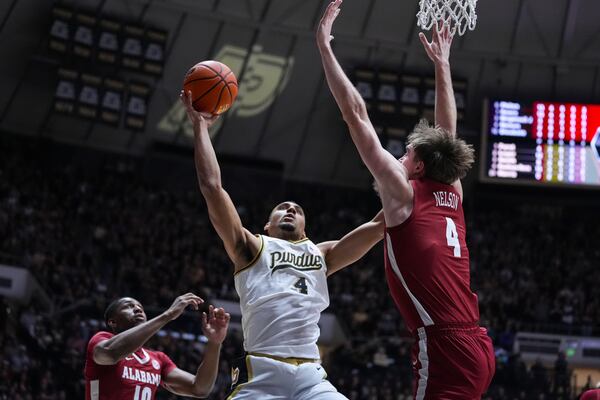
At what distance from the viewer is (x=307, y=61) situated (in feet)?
84.0

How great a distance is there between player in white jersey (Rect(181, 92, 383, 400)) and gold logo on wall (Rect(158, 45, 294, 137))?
1930 centimetres

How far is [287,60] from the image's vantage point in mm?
25484

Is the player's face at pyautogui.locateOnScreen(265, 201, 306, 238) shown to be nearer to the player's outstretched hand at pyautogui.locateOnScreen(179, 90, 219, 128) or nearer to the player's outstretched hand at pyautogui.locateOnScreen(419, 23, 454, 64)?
the player's outstretched hand at pyautogui.locateOnScreen(179, 90, 219, 128)

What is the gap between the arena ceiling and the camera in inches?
944

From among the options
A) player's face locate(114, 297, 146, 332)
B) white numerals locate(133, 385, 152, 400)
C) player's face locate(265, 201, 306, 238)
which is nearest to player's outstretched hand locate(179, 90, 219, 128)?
player's face locate(265, 201, 306, 238)

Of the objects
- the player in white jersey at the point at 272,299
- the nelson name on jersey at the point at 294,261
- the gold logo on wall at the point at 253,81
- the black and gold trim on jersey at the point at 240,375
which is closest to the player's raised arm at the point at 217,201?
the player in white jersey at the point at 272,299

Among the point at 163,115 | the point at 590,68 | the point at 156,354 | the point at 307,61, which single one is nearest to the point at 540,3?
the point at 590,68

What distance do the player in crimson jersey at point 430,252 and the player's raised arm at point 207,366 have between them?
1.73m

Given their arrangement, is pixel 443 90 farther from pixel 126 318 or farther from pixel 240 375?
pixel 126 318

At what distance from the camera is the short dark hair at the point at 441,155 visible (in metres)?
4.89

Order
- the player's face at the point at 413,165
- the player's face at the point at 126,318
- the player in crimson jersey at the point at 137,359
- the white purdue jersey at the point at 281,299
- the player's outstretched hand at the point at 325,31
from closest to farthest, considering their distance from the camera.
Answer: the player's face at the point at 413,165
the player's outstretched hand at the point at 325,31
the white purdue jersey at the point at 281,299
the player in crimson jersey at the point at 137,359
the player's face at the point at 126,318

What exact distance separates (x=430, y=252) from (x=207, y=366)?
2518 mm

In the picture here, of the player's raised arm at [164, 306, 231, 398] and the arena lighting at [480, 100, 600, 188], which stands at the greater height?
the arena lighting at [480, 100, 600, 188]

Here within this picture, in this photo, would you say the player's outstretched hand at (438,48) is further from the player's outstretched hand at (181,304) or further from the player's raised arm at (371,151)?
the player's outstretched hand at (181,304)
